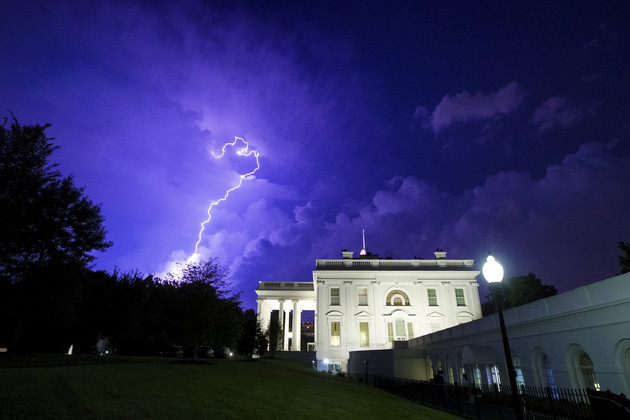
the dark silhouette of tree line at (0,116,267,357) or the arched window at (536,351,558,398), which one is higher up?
the dark silhouette of tree line at (0,116,267,357)

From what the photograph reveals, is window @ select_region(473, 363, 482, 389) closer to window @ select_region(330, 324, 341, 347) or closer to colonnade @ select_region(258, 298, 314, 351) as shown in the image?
window @ select_region(330, 324, 341, 347)

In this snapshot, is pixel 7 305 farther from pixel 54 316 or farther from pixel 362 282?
pixel 362 282

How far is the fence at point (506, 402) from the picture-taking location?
11578 millimetres

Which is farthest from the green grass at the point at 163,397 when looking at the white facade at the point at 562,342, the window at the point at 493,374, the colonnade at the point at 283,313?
the colonnade at the point at 283,313

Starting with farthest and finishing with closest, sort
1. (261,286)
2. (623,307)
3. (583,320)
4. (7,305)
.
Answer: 1. (261,286)
2. (7,305)
3. (583,320)
4. (623,307)

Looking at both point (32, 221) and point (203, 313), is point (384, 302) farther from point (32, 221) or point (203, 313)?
point (32, 221)

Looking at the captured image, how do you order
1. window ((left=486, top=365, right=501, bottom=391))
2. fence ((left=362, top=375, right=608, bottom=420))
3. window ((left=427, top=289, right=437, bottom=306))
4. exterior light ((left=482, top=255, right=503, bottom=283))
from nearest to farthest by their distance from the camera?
exterior light ((left=482, top=255, right=503, bottom=283))
fence ((left=362, top=375, right=608, bottom=420))
window ((left=486, top=365, right=501, bottom=391))
window ((left=427, top=289, right=437, bottom=306))

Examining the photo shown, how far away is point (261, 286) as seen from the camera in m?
57.9

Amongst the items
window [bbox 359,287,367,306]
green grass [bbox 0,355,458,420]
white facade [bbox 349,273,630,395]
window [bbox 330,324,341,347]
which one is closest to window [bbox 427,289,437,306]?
window [bbox 359,287,367,306]

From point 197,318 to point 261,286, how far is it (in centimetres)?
3474

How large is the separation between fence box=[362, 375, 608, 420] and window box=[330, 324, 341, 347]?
52.8 feet

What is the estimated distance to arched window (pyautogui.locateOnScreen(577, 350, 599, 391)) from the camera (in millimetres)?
15508

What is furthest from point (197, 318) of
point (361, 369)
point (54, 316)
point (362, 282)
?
point (362, 282)

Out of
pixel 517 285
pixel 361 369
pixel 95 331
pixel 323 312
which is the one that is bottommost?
pixel 361 369
